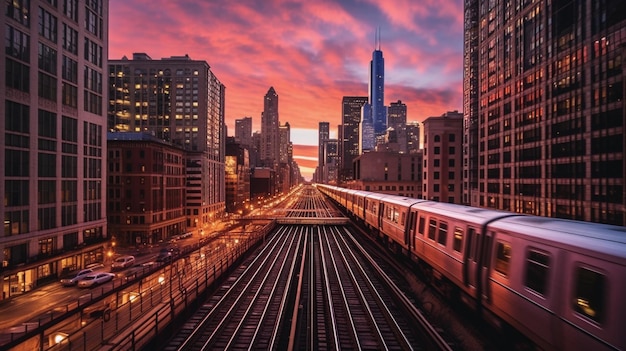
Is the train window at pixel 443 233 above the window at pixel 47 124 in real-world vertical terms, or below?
below

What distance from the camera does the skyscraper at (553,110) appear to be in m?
36.6

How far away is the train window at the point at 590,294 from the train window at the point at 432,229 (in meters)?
8.15

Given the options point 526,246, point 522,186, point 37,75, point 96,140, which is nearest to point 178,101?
point 96,140

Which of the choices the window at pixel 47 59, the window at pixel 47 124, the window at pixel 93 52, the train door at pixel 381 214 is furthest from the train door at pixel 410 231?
the window at pixel 93 52

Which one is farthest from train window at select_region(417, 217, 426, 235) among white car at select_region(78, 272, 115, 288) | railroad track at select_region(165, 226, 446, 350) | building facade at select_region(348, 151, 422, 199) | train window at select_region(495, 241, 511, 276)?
building facade at select_region(348, 151, 422, 199)

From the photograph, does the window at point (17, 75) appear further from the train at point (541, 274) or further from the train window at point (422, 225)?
the train at point (541, 274)

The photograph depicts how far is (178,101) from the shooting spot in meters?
92.9

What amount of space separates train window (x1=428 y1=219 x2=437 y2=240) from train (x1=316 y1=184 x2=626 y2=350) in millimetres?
651

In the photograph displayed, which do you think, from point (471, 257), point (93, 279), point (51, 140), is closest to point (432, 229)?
point (471, 257)

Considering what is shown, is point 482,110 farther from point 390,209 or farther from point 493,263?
point 493,263

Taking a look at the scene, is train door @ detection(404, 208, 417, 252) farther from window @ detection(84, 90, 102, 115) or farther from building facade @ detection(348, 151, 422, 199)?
building facade @ detection(348, 151, 422, 199)

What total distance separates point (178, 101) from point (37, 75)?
6201 centimetres

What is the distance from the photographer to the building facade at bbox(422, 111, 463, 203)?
79.2 metres

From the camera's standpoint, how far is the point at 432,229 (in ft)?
51.1
